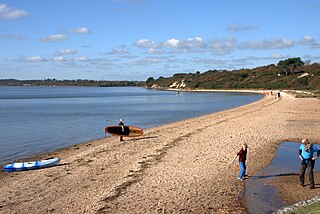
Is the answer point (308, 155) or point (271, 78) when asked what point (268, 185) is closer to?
point (308, 155)

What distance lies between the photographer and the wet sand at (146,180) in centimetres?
1084

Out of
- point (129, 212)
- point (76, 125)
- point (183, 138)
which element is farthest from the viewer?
point (76, 125)

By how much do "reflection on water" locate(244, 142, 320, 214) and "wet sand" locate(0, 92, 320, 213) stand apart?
0.32 metres

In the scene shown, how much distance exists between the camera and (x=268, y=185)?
1261 cm

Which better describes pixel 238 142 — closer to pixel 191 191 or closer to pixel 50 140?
pixel 191 191

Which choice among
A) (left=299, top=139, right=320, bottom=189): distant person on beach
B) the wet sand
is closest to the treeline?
the wet sand

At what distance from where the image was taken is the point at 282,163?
16031 mm

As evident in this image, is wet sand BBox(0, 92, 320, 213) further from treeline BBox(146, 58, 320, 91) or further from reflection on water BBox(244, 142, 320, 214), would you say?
treeline BBox(146, 58, 320, 91)

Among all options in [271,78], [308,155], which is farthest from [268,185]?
[271,78]

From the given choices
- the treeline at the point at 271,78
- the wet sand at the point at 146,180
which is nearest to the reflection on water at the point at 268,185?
the wet sand at the point at 146,180

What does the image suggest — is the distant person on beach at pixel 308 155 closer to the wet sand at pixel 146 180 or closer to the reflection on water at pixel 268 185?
the wet sand at pixel 146 180

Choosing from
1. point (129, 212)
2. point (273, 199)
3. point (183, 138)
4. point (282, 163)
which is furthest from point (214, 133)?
point (129, 212)

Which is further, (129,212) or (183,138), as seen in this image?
(183,138)

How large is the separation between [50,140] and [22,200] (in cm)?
1549
